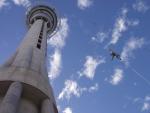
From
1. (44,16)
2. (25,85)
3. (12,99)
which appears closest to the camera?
(12,99)

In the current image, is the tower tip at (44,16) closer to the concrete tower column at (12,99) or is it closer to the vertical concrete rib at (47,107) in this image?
the vertical concrete rib at (47,107)

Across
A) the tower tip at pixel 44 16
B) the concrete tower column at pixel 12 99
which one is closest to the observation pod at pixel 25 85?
the concrete tower column at pixel 12 99

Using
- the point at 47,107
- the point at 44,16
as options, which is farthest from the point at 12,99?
the point at 44,16

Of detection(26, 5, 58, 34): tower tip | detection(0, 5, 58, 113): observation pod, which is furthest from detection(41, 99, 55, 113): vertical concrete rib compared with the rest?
detection(26, 5, 58, 34): tower tip

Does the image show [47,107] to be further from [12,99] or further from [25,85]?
[12,99]

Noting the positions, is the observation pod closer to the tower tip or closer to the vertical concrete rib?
the vertical concrete rib

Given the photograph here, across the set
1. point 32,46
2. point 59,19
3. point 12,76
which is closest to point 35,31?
point 32,46
